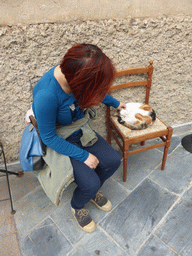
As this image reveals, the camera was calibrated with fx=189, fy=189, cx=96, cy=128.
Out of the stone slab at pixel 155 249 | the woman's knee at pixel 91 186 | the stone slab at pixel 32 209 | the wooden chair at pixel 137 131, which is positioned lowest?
the stone slab at pixel 32 209

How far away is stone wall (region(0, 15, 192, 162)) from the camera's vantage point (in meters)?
1.56

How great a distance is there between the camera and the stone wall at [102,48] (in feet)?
5.12

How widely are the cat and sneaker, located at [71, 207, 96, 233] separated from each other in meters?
0.85

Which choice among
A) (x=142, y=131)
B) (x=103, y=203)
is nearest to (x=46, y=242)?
(x=103, y=203)

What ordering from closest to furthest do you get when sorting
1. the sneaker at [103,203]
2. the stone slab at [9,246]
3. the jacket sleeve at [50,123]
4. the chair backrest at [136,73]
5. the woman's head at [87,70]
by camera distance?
the woman's head at [87,70]
the jacket sleeve at [50,123]
the stone slab at [9,246]
the sneaker at [103,203]
the chair backrest at [136,73]

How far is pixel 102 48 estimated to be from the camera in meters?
1.75

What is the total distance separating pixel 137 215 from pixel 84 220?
0.46 metres

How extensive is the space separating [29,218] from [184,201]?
4.62 feet

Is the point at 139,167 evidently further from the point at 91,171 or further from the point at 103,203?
the point at 91,171

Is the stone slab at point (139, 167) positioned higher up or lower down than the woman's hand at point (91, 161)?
lower down

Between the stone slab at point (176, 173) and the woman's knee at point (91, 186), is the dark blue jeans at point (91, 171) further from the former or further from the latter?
the stone slab at point (176, 173)

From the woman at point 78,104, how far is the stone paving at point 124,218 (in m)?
0.14

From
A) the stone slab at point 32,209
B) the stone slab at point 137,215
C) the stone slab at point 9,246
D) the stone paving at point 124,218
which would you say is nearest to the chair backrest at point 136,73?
the stone paving at point 124,218

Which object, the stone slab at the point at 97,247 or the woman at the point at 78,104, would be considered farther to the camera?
the stone slab at the point at 97,247
